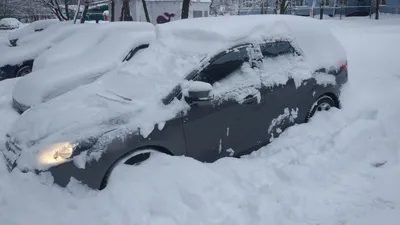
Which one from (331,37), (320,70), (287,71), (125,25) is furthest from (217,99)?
(125,25)

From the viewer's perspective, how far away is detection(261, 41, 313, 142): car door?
4.39 meters

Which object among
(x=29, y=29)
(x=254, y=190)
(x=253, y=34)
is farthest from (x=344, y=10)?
(x=254, y=190)

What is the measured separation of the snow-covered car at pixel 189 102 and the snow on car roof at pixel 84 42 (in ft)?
12.4

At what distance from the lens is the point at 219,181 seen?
3.57 m

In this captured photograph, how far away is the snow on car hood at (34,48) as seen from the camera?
10.1m

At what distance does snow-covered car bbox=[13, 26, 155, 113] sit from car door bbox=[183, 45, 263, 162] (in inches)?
130

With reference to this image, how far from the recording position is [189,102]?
12.3 feet

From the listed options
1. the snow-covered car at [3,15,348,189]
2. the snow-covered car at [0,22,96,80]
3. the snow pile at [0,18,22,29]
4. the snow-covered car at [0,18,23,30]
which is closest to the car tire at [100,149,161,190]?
the snow-covered car at [3,15,348,189]

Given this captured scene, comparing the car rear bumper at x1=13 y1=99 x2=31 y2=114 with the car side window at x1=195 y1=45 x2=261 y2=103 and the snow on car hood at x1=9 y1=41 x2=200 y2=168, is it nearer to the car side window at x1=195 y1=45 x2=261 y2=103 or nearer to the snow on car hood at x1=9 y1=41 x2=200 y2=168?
the snow on car hood at x1=9 y1=41 x2=200 y2=168

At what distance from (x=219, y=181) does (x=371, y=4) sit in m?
37.9

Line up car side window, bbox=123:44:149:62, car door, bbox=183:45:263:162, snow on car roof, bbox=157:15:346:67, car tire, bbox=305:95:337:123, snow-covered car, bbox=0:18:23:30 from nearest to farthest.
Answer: car door, bbox=183:45:263:162 < snow on car roof, bbox=157:15:346:67 < car tire, bbox=305:95:337:123 < car side window, bbox=123:44:149:62 < snow-covered car, bbox=0:18:23:30

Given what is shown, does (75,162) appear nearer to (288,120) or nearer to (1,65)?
(288,120)

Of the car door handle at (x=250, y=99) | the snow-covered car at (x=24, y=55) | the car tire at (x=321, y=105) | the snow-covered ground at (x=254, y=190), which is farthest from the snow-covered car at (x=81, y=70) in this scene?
the car tire at (x=321, y=105)

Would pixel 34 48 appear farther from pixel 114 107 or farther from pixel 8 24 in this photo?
pixel 8 24
